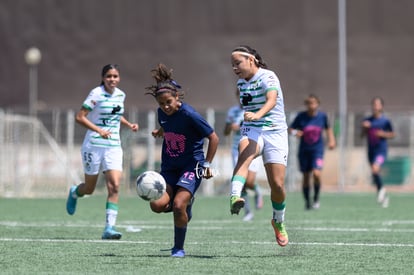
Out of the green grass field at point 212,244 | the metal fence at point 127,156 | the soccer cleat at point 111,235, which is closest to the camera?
the green grass field at point 212,244

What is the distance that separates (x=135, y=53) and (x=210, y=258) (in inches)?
1358

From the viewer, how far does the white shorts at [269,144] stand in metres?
11.0

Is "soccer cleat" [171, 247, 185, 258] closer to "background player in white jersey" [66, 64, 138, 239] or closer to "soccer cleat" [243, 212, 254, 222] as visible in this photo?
"background player in white jersey" [66, 64, 138, 239]

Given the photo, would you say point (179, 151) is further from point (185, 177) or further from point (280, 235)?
point (280, 235)

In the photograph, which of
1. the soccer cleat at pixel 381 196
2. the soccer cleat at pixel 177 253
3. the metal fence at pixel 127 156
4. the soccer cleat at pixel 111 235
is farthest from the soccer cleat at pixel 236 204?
the metal fence at pixel 127 156

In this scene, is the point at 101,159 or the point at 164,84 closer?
the point at 164,84

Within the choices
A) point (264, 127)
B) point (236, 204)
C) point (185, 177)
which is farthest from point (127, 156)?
point (236, 204)

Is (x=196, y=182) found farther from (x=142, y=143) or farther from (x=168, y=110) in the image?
(x=142, y=143)

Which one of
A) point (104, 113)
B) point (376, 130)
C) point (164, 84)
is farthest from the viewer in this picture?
point (376, 130)

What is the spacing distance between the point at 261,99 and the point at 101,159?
327 centimetres

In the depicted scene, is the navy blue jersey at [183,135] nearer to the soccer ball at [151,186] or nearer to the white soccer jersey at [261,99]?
the soccer ball at [151,186]

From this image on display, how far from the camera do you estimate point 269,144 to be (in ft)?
36.2

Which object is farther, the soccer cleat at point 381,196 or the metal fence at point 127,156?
the metal fence at point 127,156

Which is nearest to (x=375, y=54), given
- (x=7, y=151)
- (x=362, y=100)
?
(x=362, y=100)
